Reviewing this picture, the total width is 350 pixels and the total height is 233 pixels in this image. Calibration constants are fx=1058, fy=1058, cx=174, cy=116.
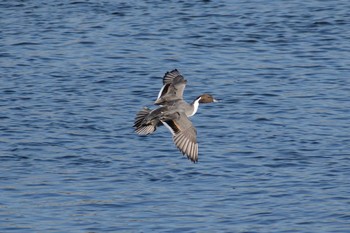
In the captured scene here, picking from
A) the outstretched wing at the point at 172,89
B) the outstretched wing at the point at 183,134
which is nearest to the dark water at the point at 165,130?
the outstretched wing at the point at 183,134

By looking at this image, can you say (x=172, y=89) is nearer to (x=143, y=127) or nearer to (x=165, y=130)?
(x=143, y=127)

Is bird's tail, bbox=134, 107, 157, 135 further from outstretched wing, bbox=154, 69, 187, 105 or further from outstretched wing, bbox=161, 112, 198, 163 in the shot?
outstretched wing, bbox=154, 69, 187, 105

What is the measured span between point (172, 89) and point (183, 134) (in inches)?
57.3

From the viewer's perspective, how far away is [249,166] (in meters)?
15.8

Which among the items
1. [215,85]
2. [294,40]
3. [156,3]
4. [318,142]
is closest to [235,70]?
[215,85]

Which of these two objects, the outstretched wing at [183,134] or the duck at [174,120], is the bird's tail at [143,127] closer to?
the duck at [174,120]

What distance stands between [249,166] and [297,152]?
39.6 inches

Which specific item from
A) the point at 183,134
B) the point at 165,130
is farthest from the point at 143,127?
the point at 165,130

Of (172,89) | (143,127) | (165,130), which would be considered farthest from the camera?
(165,130)

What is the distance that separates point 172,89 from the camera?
14.2 meters

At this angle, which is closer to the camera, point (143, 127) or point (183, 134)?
point (183, 134)

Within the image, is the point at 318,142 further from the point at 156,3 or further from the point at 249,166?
the point at 156,3

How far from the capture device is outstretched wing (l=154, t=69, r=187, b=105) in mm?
14039

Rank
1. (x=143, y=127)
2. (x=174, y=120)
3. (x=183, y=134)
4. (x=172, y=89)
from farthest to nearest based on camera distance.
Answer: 1. (x=172, y=89)
2. (x=174, y=120)
3. (x=143, y=127)
4. (x=183, y=134)
